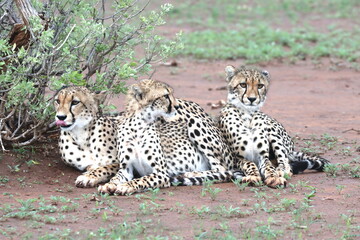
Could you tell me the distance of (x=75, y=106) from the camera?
7.09 meters

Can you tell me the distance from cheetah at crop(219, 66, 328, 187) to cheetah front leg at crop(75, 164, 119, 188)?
127 cm

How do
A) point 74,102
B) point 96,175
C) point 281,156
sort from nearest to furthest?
point 96,175
point 74,102
point 281,156

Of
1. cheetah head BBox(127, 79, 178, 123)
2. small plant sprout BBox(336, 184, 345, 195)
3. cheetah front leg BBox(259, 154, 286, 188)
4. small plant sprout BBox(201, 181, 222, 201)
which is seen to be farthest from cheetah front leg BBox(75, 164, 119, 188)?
small plant sprout BBox(336, 184, 345, 195)

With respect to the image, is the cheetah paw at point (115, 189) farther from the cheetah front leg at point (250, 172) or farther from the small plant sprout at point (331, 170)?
the small plant sprout at point (331, 170)

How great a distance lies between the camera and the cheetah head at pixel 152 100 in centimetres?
709

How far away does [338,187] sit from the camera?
6883 mm

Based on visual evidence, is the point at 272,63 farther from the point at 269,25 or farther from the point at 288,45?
the point at 269,25

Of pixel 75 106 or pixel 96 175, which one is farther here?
pixel 75 106

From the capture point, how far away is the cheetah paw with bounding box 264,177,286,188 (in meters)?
6.90

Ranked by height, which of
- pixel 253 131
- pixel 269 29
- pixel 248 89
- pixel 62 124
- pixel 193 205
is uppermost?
pixel 269 29

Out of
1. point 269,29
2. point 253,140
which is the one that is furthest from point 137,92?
point 269,29

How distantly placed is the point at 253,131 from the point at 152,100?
3.92 feet

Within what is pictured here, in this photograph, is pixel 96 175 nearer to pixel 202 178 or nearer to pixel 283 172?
pixel 202 178

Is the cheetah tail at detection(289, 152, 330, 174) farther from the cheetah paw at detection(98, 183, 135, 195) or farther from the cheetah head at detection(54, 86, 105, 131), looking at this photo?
the cheetah head at detection(54, 86, 105, 131)
